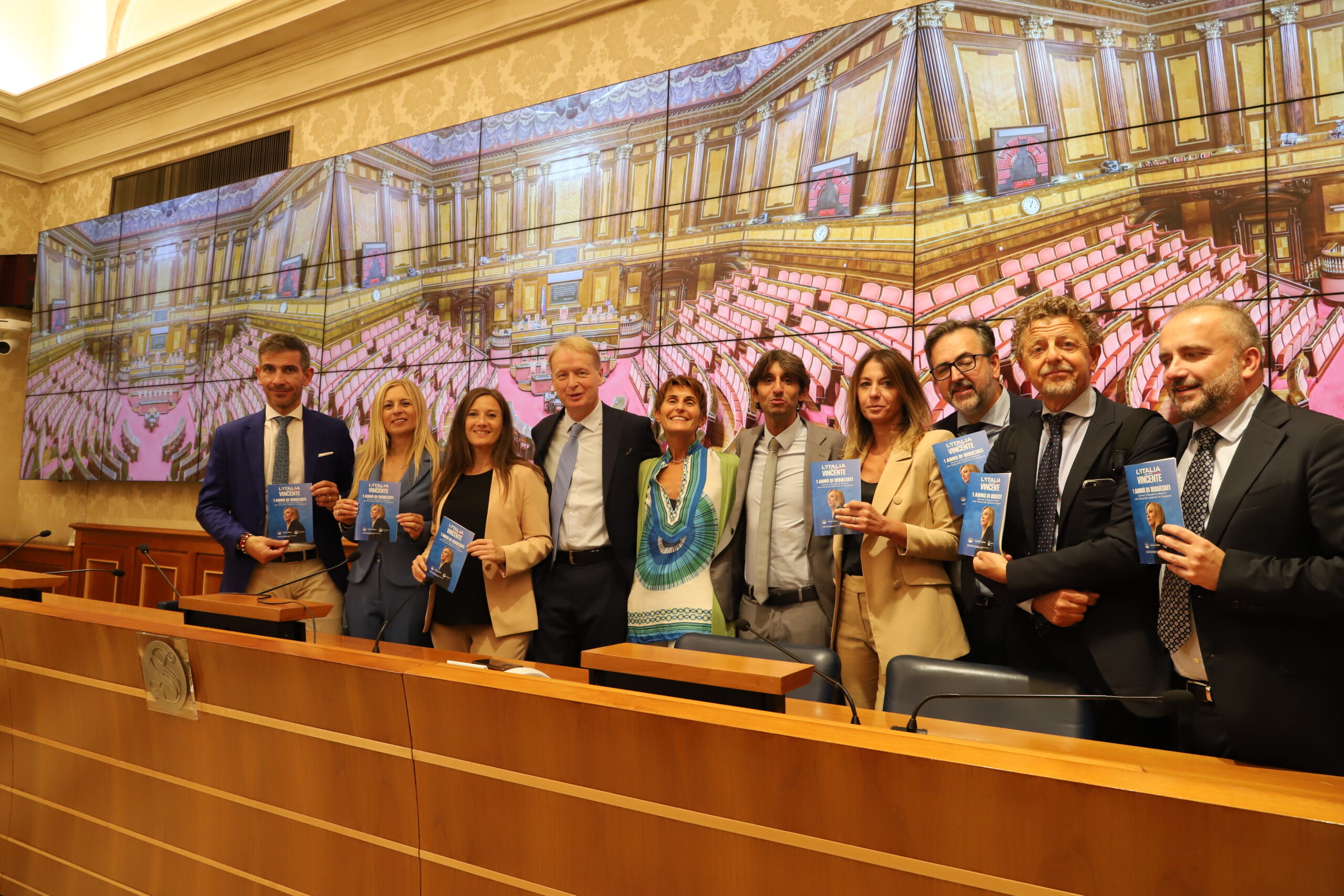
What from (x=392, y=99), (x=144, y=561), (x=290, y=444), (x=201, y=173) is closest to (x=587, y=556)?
(x=290, y=444)

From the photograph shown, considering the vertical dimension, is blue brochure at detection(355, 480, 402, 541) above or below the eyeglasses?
below

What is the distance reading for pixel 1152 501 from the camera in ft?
6.23

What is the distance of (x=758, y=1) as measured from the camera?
416 centimetres

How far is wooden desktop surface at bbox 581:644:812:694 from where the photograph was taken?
161cm

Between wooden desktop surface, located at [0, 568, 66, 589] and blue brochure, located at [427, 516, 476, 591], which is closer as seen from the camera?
blue brochure, located at [427, 516, 476, 591]

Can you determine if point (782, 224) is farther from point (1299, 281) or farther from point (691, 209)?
point (1299, 281)

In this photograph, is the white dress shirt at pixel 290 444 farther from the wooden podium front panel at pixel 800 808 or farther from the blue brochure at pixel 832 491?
the blue brochure at pixel 832 491

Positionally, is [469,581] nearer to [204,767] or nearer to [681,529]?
[681,529]

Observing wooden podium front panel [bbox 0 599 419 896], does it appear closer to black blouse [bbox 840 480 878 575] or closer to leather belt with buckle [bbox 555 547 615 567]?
leather belt with buckle [bbox 555 547 615 567]

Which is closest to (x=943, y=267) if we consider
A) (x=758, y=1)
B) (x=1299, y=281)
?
(x=1299, y=281)

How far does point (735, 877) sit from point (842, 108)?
3261 mm

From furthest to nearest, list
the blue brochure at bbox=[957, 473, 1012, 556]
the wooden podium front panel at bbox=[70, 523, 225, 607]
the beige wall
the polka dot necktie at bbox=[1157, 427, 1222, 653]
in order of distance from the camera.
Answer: the wooden podium front panel at bbox=[70, 523, 225, 607] < the beige wall < the blue brochure at bbox=[957, 473, 1012, 556] < the polka dot necktie at bbox=[1157, 427, 1222, 653]

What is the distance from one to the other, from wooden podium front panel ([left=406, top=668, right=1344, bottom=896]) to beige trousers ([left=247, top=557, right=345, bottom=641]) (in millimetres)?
1782

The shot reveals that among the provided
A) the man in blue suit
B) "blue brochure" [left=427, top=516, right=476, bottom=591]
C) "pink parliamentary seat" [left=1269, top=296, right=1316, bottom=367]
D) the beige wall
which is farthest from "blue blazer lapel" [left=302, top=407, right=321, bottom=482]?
"pink parliamentary seat" [left=1269, top=296, right=1316, bottom=367]
